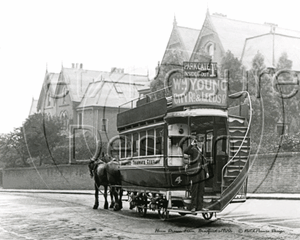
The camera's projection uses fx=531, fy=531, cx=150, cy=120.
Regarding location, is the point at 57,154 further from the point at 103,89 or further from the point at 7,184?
the point at 103,89

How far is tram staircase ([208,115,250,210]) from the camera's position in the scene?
38.9ft

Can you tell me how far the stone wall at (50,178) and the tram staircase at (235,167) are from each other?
2715 centimetres

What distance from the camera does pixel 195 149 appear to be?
11906 millimetres

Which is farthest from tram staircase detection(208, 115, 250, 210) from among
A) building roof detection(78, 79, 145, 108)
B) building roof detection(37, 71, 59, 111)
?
building roof detection(37, 71, 59, 111)

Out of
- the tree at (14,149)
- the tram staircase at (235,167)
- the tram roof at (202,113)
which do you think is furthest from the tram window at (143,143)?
the tree at (14,149)

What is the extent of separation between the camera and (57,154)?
46.4m

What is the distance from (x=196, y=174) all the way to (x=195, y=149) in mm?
586

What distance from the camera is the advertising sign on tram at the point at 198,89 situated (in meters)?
12.0

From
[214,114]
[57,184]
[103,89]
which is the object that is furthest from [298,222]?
[103,89]

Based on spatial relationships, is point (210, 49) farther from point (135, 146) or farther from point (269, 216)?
point (269, 216)

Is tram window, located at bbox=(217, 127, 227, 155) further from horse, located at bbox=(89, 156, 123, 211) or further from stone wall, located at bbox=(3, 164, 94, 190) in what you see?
stone wall, located at bbox=(3, 164, 94, 190)

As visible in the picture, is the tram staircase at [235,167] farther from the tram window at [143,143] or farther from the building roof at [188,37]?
the building roof at [188,37]

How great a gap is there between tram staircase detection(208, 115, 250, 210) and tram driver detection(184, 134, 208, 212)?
35 centimetres

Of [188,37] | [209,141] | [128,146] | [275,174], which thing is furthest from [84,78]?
[209,141]
